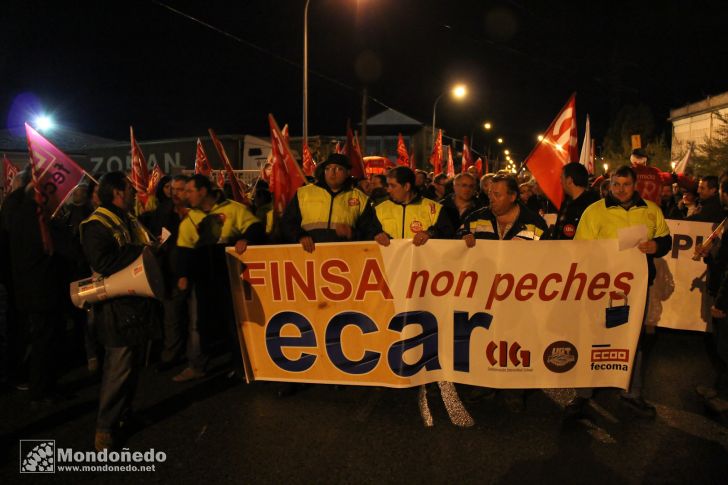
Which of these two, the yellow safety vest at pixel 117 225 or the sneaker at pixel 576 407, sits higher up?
the yellow safety vest at pixel 117 225

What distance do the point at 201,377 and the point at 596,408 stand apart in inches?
139

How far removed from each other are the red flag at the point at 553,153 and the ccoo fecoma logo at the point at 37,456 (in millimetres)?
4921

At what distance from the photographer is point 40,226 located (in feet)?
14.0

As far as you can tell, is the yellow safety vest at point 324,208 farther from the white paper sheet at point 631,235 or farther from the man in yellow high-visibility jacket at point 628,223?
the white paper sheet at point 631,235

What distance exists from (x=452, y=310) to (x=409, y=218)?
976mm

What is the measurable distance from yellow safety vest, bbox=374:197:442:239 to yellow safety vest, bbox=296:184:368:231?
0.34 m

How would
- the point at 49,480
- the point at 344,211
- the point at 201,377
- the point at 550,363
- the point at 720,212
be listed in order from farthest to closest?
the point at 720,212
the point at 201,377
the point at 344,211
the point at 550,363
the point at 49,480

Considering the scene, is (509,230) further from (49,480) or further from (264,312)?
(49,480)

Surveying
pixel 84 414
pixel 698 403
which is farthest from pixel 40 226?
pixel 698 403

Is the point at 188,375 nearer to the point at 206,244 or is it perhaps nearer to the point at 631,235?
the point at 206,244

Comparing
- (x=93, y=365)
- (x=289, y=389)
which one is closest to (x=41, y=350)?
(x=93, y=365)

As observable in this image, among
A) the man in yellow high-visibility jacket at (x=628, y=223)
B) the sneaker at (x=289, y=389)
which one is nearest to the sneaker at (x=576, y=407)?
the man in yellow high-visibility jacket at (x=628, y=223)

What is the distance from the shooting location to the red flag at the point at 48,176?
4289mm

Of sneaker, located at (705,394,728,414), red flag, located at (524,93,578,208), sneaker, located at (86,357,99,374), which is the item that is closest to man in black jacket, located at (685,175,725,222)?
red flag, located at (524,93,578,208)
